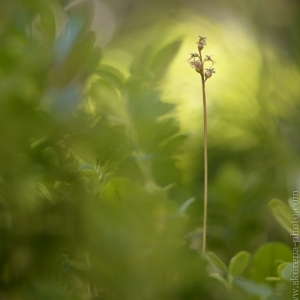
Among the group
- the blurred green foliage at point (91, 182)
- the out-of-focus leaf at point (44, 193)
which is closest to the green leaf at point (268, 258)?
the blurred green foliage at point (91, 182)

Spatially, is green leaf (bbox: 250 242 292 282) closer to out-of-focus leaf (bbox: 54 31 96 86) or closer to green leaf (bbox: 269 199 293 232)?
green leaf (bbox: 269 199 293 232)


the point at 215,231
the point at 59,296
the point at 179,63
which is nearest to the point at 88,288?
the point at 59,296

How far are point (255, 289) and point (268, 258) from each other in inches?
2.0

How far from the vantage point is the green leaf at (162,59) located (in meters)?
0.27

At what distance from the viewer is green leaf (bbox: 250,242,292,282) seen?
24cm

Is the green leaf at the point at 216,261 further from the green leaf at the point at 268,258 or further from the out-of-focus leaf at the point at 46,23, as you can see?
the out-of-focus leaf at the point at 46,23

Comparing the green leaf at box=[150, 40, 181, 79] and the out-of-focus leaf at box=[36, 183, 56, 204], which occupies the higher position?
the green leaf at box=[150, 40, 181, 79]

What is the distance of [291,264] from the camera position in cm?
20

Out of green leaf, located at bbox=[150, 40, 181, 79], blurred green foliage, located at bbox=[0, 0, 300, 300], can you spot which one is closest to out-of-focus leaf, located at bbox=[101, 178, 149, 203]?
blurred green foliage, located at bbox=[0, 0, 300, 300]

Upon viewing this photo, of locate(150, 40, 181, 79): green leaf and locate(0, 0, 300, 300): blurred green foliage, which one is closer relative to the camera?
locate(0, 0, 300, 300): blurred green foliage

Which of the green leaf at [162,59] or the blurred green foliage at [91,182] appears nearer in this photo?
the blurred green foliage at [91,182]

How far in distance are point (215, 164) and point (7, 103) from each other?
0.85ft

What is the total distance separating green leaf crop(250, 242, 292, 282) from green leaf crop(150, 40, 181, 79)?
121 mm

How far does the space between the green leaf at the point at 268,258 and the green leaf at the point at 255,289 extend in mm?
35
